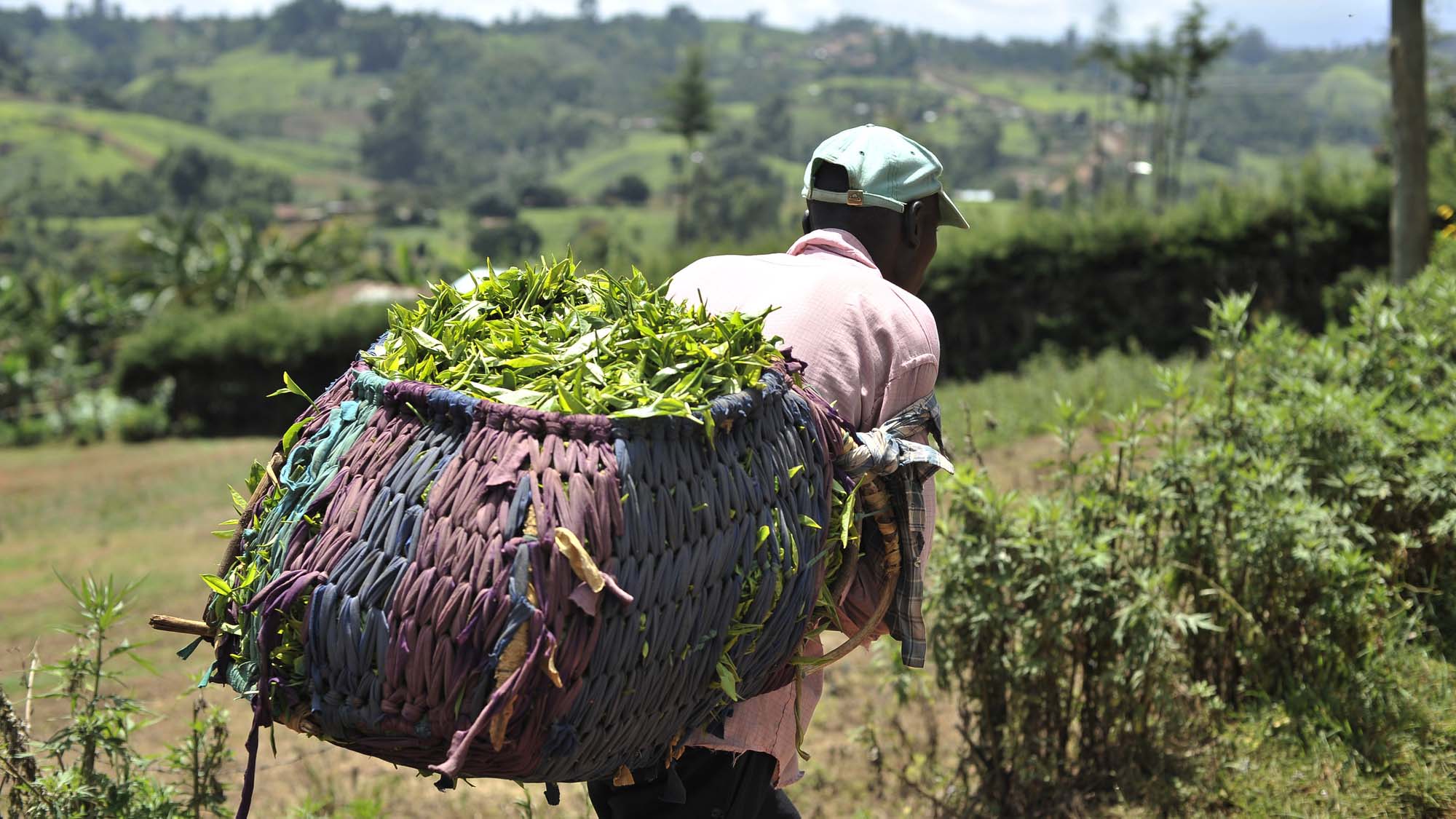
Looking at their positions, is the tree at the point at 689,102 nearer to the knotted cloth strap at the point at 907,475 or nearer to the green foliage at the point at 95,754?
the green foliage at the point at 95,754

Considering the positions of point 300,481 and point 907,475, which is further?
point 907,475

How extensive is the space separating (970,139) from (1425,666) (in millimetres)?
106964

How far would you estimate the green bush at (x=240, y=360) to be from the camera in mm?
19781

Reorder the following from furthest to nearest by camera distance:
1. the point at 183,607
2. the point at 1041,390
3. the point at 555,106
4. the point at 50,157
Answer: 1. the point at 555,106
2. the point at 50,157
3. the point at 1041,390
4. the point at 183,607

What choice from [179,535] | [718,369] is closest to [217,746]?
[718,369]

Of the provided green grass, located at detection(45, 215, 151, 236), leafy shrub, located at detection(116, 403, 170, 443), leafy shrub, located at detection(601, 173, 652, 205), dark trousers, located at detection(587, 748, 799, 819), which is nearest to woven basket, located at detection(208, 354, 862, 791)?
dark trousers, located at detection(587, 748, 799, 819)

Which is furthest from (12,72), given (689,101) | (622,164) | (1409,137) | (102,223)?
(1409,137)

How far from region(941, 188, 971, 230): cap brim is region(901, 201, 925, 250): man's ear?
8 centimetres

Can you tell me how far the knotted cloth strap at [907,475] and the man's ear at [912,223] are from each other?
0.33 meters

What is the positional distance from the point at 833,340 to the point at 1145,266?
14.7m

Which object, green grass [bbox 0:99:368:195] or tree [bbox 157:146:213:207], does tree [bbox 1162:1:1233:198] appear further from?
green grass [bbox 0:99:368:195]

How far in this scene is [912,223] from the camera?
7.16 ft

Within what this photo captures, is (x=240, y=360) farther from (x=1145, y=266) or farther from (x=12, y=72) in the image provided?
(x=12, y=72)

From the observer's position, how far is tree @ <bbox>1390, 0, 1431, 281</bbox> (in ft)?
22.9
